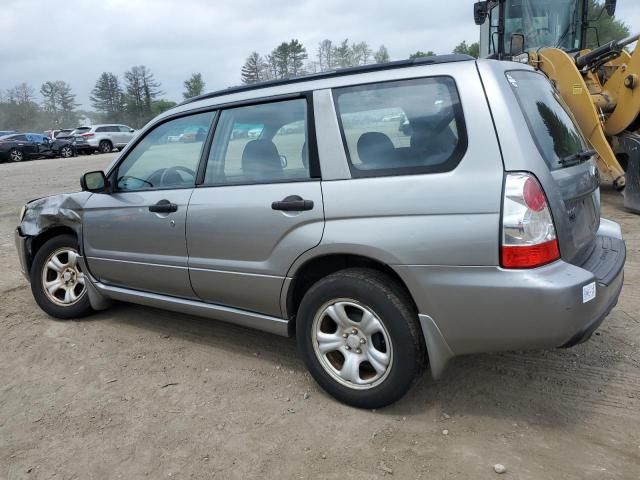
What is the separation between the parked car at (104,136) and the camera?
30.5 metres

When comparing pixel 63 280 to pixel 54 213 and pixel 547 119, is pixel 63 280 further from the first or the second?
pixel 547 119

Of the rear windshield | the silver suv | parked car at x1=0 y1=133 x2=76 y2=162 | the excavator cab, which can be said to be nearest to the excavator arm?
the excavator cab

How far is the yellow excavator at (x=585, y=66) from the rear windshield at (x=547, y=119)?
13.8 ft

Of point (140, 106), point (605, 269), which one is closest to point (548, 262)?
point (605, 269)

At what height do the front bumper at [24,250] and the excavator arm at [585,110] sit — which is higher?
the excavator arm at [585,110]

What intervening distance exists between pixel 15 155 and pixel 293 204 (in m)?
29.2

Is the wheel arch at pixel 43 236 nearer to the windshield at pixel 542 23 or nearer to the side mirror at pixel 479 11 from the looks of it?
the side mirror at pixel 479 11

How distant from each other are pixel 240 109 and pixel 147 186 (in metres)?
0.96

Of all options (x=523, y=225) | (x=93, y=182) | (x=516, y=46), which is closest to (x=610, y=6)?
(x=516, y=46)

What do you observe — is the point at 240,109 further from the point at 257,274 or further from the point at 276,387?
the point at 276,387

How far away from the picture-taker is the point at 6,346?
13.7 feet

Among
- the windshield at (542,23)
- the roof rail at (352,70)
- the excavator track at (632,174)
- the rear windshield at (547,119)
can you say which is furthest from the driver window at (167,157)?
the windshield at (542,23)

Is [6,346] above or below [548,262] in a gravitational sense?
below

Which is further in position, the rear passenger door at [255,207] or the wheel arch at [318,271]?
the rear passenger door at [255,207]
